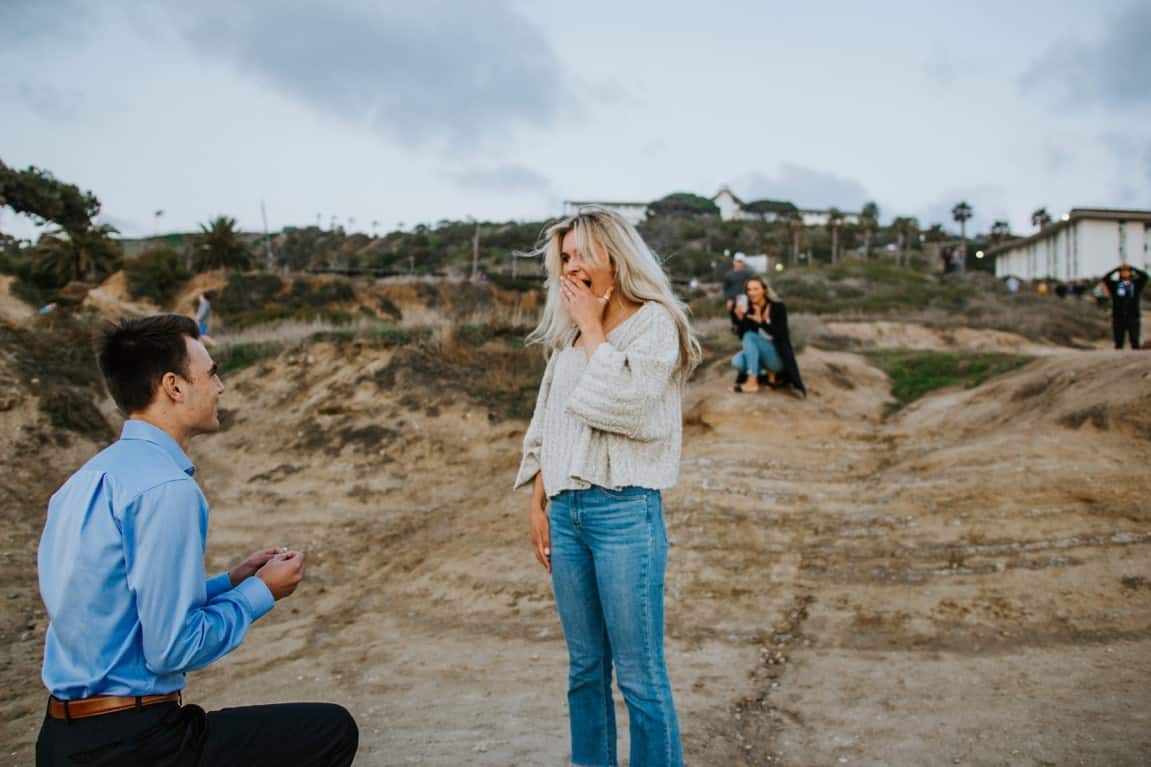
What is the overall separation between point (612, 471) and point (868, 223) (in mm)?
71679

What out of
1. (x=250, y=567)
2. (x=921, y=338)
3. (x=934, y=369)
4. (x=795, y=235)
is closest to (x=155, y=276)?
(x=921, y=338)

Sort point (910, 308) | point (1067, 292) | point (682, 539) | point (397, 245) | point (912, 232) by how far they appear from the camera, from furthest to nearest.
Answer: point (912, 232) < point (397, 245) < point (1067, 292) < point (910, 308) < point (682, 539)

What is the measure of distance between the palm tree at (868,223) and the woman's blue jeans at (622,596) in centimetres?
6598

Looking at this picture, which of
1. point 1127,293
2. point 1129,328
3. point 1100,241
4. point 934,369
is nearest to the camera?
point 934,369

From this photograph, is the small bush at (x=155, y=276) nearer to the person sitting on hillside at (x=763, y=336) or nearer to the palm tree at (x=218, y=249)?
the palm tree at (x=218, y=249)

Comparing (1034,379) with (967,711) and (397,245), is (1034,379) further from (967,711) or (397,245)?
(397,245)

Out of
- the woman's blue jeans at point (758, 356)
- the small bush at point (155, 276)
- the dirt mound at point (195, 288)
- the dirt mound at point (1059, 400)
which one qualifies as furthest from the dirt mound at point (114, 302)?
the dirt mound at point (1059, 400)

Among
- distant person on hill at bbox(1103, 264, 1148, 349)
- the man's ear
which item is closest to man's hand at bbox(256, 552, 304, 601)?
the man's ear

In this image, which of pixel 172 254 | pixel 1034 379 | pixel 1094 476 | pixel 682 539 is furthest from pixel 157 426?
pixel 172 254

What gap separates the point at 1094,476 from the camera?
698cm

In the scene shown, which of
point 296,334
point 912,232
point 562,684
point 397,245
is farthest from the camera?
point 912,232

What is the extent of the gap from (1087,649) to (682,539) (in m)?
3.22

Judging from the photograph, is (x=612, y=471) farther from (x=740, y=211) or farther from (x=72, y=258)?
(x=740, y=211)

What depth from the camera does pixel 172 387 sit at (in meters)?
2.28
